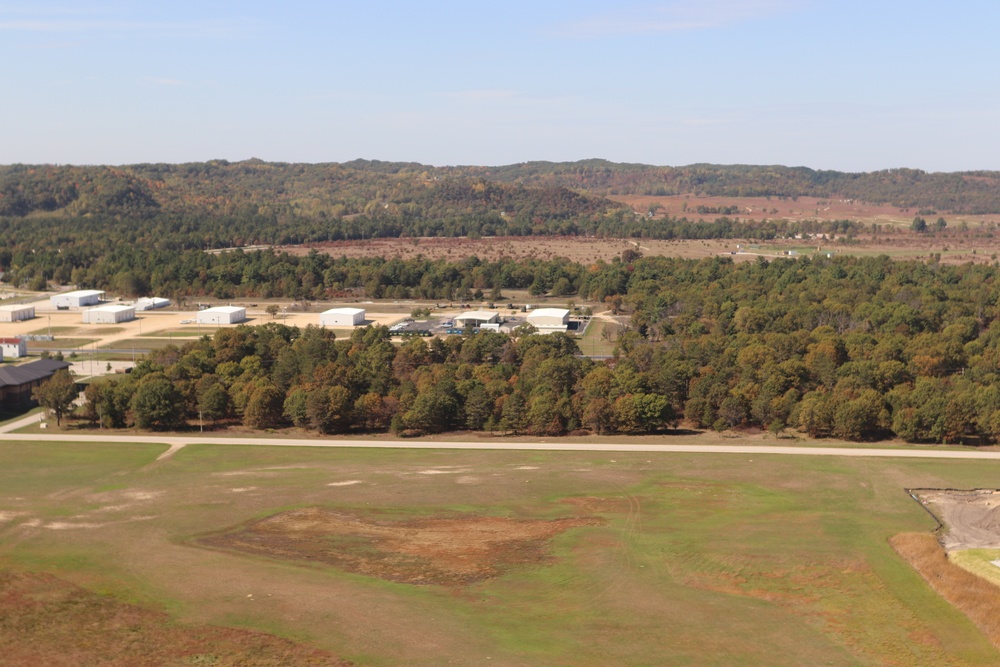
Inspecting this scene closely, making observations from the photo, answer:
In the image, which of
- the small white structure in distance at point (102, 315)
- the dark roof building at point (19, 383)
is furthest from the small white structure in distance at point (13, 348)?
the small white structure in distance at point (102, 315)

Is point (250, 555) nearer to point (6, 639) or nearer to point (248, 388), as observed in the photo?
point (6, 639)

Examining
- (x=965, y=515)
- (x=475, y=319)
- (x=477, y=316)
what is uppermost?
(x=477, y=316)

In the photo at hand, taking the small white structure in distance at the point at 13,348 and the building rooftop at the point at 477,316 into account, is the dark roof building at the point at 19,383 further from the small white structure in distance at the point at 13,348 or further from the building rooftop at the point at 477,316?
the building rooftop at the point at 477,316

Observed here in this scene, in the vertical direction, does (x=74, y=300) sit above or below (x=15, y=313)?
above

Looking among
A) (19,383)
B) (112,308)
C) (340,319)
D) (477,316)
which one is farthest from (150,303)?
(19,383)

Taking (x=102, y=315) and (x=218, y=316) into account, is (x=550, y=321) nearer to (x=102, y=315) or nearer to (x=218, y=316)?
(x=218, y=316)

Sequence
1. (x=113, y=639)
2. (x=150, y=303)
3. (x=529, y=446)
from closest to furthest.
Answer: (x=113, y=639) < (x=529, y=446) < (x=150, y=303)
